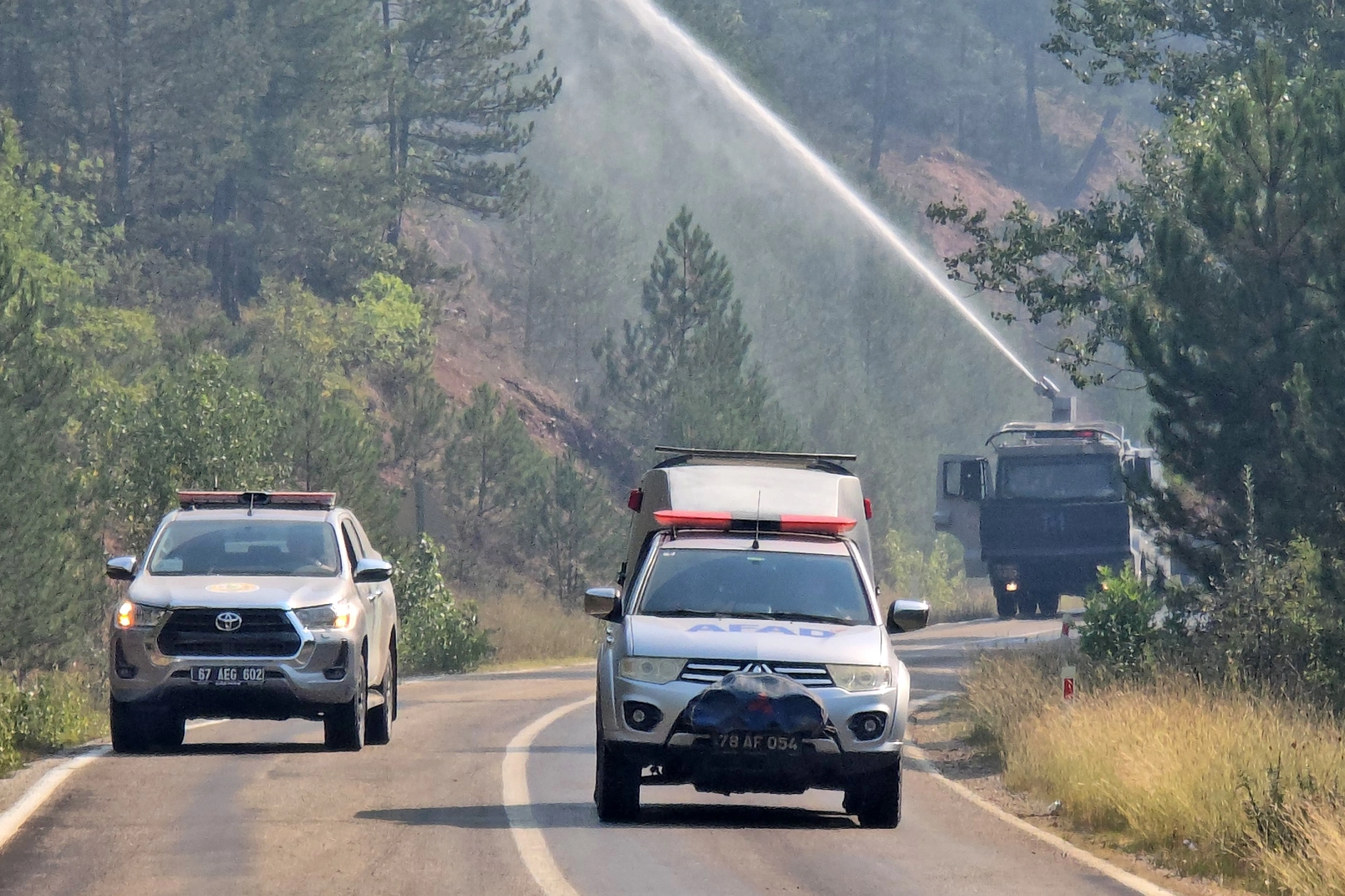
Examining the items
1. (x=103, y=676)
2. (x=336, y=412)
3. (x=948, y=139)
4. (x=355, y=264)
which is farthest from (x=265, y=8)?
(x=948, y=139)

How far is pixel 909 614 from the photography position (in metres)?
12.6

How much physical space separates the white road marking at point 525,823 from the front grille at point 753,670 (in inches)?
49.9

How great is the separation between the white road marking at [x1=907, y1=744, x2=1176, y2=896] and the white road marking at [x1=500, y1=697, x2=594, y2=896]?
2.98m

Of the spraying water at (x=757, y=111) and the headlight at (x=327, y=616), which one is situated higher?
the spraying water at (x=757, y=111)

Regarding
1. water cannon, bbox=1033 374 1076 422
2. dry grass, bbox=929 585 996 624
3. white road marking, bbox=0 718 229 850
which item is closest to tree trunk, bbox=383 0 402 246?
dry grass, bbox=929 585 996 624

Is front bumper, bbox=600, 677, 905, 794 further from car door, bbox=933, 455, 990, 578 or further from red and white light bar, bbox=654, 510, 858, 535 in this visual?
car door, bbox=933, 455, 990, 578

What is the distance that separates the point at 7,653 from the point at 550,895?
2596 centimetres

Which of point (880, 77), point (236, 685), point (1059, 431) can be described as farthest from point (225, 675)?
point (880, 77)

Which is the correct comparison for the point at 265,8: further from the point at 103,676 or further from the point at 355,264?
the point at 103,676

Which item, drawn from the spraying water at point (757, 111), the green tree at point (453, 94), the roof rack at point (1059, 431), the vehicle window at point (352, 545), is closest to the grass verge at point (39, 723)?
the vehicle window at point (352, 545)

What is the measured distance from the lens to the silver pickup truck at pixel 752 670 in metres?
11.7

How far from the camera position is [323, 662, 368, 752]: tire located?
1584cm

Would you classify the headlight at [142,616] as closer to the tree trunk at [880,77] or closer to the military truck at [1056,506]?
the military truck at [1056,506]

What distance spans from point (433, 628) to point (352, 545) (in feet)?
67.4
